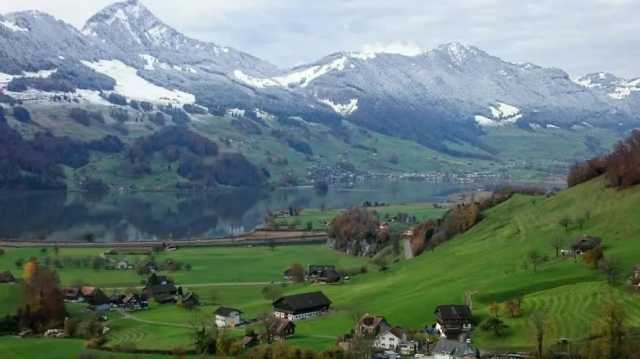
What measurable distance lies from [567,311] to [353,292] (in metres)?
31.1

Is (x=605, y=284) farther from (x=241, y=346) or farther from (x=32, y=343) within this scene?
(x=32, y=343)

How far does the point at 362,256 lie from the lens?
142 m

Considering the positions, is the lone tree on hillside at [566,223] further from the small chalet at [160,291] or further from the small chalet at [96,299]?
the small chalet at [96,299]

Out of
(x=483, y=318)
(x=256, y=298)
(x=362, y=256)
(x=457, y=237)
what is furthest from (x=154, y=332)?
(x=362, y=256)

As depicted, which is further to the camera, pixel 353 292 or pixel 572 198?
pixel 572 198

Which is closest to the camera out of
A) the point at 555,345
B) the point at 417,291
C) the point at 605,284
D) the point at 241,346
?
the point at 555,345

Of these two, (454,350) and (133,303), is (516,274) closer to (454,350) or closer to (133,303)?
(454,350)

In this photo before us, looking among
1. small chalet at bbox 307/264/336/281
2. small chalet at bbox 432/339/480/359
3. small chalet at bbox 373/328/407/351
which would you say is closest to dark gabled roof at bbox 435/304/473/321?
small chalet at bbox 373/328/407/351

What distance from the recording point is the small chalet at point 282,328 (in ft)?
240

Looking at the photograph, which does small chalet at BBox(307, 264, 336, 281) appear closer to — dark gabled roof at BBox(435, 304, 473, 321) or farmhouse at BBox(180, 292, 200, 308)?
farmhouse at BBox(180, 292, 200, 308)

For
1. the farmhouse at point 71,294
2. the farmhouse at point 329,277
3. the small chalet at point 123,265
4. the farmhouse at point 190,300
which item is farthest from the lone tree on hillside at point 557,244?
the small chalet at point 123,265

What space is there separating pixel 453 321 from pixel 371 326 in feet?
23.1

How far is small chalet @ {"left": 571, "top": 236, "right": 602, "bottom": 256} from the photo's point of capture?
89562 millimetres

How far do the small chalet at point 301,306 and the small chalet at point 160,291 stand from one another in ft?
63.2
